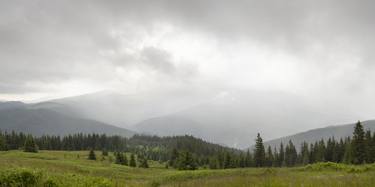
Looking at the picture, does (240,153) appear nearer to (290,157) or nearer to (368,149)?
(290,157)

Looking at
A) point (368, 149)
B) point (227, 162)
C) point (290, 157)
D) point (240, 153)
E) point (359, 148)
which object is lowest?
point (290, 157)

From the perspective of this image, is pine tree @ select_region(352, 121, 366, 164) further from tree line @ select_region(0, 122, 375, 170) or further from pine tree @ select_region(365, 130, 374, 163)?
Answer: pine tree @ select_region(365, 130, 374, 163)

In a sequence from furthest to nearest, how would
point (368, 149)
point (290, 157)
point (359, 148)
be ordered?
point (290, 157) → point (368, 149) → point (359, 148)

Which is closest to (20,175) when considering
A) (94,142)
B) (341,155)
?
(341,155)

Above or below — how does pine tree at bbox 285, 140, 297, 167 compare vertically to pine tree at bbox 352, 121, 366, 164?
below

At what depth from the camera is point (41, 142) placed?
147 metres

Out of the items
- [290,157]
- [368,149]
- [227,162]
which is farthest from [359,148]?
[290,157]

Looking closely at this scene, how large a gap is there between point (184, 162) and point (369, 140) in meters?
53.1

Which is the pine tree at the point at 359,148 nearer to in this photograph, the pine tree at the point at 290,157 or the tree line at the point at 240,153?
the tree line at the point at 240,153

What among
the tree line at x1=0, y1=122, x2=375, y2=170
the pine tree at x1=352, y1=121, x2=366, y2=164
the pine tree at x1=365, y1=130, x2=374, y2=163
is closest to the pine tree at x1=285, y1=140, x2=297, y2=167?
the tree line at x1=0, y1=122, x2=375, y2=170

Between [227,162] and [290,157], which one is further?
[290,157]

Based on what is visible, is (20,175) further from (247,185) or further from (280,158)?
(280,158)

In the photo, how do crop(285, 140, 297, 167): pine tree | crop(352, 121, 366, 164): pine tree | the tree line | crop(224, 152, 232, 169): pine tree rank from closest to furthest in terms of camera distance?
crop(352, 121, 366, 164): pine tree < the tree line < crop(224, 152, 232, 169): pine tree < crop(285, 140, 297, 167): pine tree

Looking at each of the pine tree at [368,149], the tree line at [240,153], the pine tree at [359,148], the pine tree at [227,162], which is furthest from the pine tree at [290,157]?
the pine tree at [359,148]
